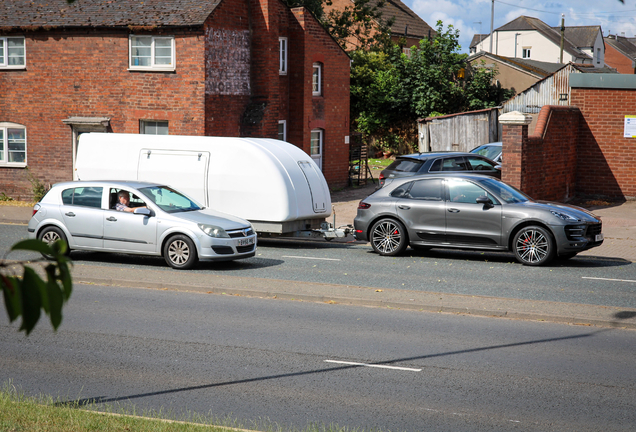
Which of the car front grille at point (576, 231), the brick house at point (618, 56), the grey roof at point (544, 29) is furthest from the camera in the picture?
the brick house at point (618, 56)

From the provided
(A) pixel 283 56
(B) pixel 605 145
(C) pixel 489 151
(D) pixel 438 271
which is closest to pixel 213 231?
(D) pixel 438 271

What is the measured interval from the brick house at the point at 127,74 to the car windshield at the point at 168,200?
855 centimetres

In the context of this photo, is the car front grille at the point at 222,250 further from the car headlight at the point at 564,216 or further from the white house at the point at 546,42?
the white house at the point at 546,42

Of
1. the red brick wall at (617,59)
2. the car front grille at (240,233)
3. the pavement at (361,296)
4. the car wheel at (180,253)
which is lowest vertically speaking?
the pavement at (361,296)

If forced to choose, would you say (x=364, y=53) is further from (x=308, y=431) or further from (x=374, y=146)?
(x=308, y=431)

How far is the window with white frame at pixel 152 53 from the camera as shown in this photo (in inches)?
885

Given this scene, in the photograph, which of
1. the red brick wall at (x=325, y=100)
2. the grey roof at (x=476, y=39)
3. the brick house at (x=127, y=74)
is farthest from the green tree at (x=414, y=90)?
the grey roof at (x=476, y=39)

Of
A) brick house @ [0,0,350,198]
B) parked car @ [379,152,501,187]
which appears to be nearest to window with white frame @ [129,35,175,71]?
brick house @ [0,0,350,198]

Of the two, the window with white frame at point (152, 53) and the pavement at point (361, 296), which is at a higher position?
the window with white frame at point (152, 53)

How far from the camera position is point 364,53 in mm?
39312

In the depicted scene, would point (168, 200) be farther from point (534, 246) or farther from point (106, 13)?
point (106, 13)

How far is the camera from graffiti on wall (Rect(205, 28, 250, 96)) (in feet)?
73.6

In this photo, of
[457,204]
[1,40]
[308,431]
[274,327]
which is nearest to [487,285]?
[457,204]

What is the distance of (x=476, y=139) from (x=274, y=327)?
70.6ft
